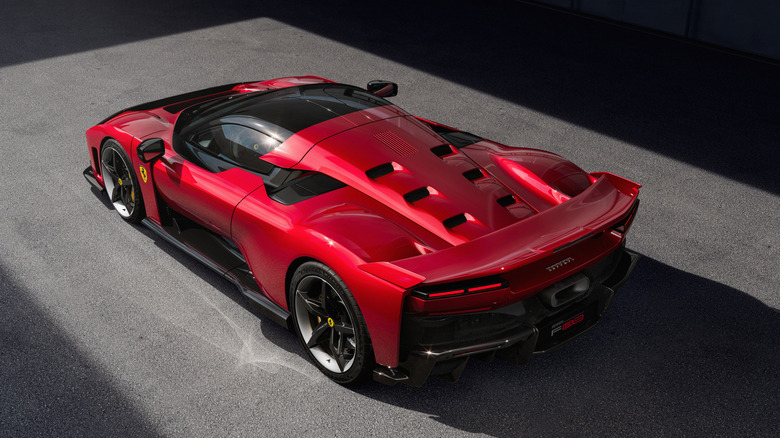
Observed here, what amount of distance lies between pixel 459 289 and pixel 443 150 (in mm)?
1239

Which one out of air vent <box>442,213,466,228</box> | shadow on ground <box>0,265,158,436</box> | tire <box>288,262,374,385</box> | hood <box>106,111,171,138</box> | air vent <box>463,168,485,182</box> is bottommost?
shadow on ground <box>0,265,158,436</box>

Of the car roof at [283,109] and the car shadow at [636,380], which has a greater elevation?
the car roof at [283,109]

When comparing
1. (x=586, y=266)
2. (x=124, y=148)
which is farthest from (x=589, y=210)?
(x=124, y=148)

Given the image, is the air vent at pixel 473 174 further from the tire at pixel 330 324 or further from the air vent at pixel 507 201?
the tire at pixel 330 324

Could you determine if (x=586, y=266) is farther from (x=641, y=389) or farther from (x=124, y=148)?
(x=124, y=148)

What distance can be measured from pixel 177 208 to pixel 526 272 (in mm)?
2312

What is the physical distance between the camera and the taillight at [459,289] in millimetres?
2994

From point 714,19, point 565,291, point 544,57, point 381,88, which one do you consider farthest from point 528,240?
point 714,19

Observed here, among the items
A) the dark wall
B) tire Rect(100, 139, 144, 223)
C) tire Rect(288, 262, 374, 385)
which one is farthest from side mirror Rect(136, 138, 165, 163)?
the dark wall

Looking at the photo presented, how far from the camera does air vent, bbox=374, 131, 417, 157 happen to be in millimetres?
3895

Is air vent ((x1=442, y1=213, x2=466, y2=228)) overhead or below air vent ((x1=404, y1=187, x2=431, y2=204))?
below

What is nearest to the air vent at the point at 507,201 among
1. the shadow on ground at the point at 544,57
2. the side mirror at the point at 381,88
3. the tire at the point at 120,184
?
the side mirror at the point at 381,88

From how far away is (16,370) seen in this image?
3.73 metres

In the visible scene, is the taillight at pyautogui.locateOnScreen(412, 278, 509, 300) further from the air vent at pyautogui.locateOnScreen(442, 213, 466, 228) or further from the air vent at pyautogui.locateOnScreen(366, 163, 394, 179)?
the air vent at pyautogui.locateOnScreen(366, 163, 394, 179)
